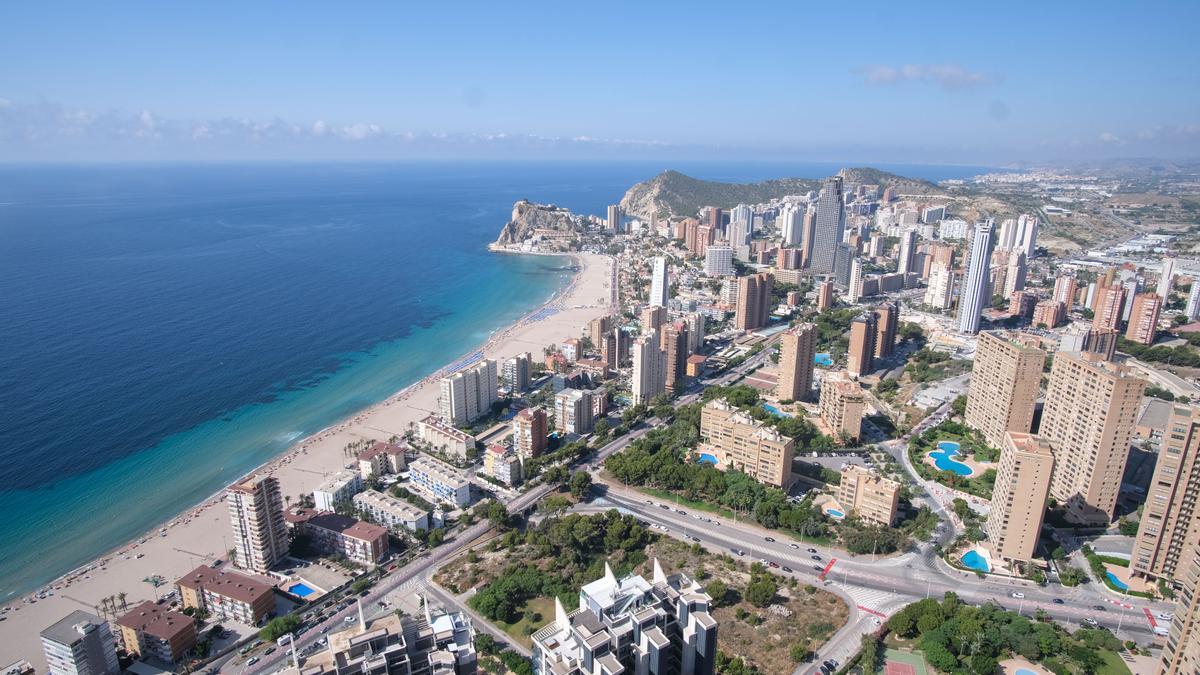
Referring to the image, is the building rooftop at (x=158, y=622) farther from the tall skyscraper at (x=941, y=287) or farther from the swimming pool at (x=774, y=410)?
the tall skyscraper at (x=941, y=287)

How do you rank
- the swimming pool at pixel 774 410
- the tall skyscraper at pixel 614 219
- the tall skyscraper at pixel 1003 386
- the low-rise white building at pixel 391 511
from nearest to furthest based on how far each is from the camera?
the low-rise white building at pixel 391 511, the tall skyscraper at pixel 1003 386, the swimming pool at pixel 774 410, the tall skyscraper at pixel 614 219

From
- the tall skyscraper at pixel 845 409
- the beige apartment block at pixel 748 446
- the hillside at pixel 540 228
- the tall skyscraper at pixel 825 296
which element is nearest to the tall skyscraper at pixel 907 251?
the tall skyscraper at pixel 825 296

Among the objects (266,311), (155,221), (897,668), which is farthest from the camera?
(155,221)

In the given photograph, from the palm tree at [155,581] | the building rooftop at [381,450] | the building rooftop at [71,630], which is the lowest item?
the palm tree at [155,581]

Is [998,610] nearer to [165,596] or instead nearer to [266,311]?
[165,596]

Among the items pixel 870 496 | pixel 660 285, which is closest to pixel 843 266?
pixel 660 285

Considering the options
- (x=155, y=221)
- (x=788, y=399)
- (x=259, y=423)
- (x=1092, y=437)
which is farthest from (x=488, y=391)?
(x=155, y=221)

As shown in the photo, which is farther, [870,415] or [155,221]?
[155,221]
